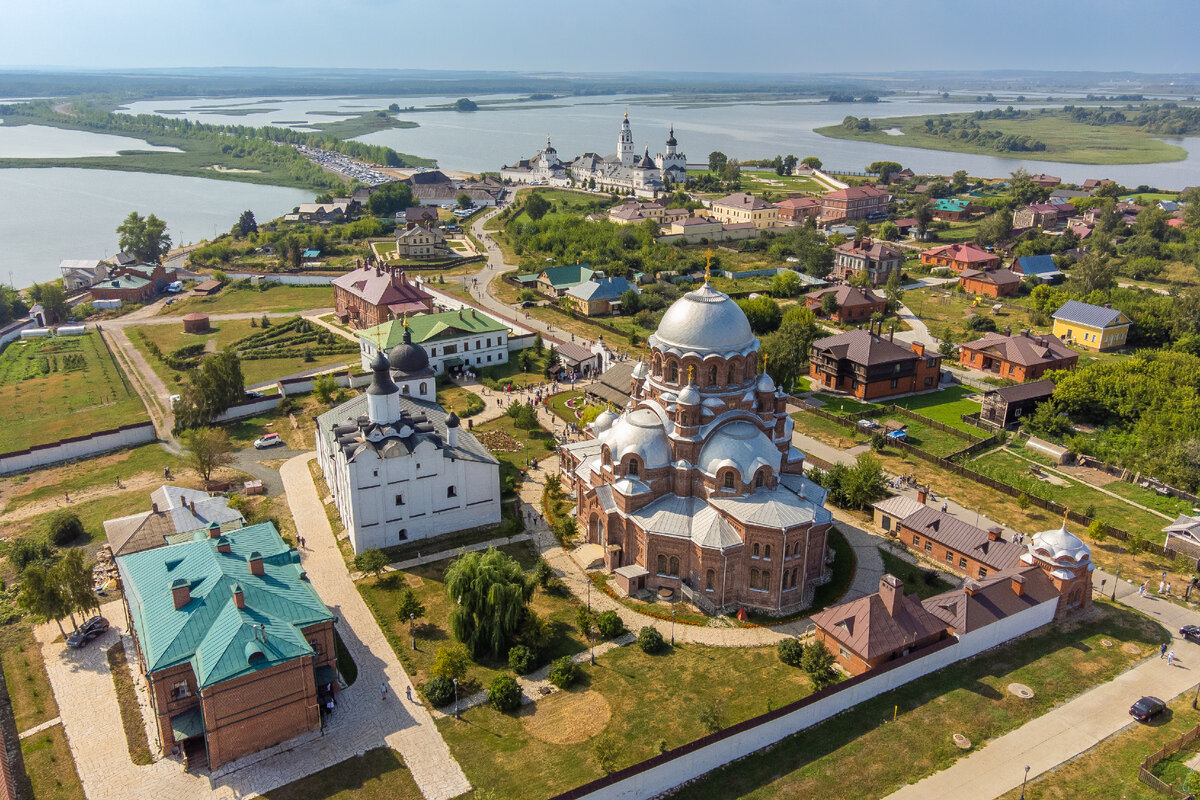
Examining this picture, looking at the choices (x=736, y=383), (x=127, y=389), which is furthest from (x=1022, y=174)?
(x=127, y=389)

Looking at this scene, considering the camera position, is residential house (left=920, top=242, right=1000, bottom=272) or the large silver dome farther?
residential house (left=920, top=242, right=1000, bottom=272)

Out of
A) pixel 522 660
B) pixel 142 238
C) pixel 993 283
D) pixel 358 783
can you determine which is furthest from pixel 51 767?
pixel 142 238

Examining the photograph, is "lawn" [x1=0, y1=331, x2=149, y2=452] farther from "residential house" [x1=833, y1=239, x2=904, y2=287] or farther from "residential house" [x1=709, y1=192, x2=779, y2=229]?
"residential house" [x1=709, y1=192, x2=779, y2=229]

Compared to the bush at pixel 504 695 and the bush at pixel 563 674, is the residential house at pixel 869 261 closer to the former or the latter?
the bush at pixel 563 674

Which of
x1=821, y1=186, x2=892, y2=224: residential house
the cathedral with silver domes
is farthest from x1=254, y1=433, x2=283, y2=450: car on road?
x1=821, y1=186, x2=892, y2=224: residential house

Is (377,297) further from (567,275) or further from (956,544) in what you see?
(956,544)

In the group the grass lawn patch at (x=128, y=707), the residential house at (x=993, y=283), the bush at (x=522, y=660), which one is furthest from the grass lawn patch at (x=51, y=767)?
the residential house at (x=993, y=283)
